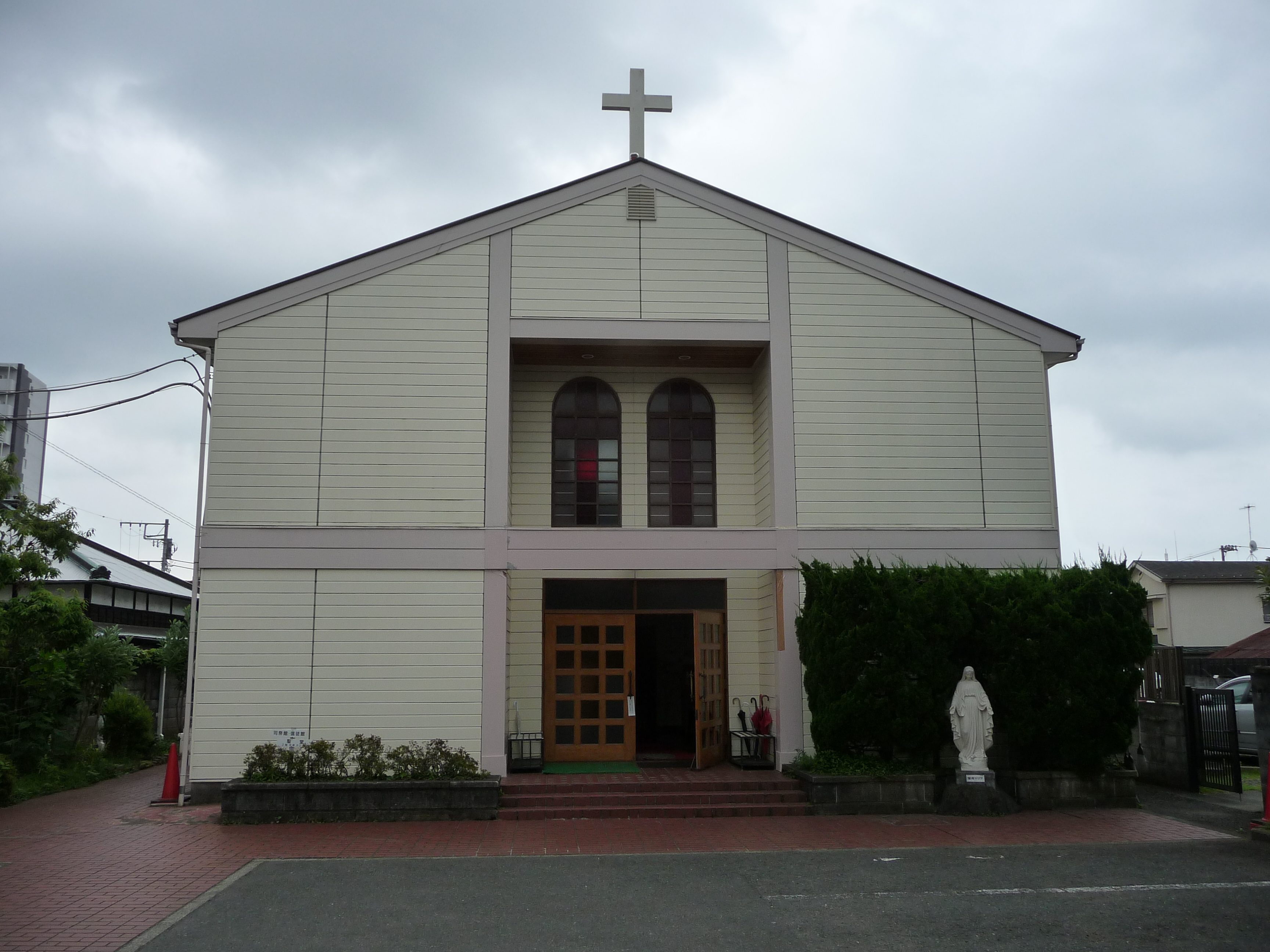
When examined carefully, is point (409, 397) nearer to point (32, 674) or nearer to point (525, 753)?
point (525, 753)

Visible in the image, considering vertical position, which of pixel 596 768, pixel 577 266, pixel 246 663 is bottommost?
pixel 596 768

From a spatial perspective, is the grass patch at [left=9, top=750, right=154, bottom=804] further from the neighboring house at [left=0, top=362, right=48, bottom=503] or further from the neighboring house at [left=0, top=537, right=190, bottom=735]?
the neighboring house at [left=0, top=362, right=48, bottom=503]

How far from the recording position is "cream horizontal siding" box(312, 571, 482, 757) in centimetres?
1324

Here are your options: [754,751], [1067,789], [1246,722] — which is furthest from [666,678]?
[1246,722]

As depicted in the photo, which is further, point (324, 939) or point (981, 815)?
point (981, 815)

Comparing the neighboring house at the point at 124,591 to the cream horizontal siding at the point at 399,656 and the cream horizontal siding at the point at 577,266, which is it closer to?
the cream horizontal siding at the point at 399,656

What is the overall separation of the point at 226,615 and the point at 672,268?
7.90 m

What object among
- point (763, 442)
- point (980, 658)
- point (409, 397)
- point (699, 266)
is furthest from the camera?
point (763, 442)

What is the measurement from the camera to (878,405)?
579 inches

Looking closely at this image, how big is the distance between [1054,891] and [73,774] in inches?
578

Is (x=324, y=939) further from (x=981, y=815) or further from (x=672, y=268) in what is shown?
(x=672, y=268)

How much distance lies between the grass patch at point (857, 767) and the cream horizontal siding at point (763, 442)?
3383 millimetres

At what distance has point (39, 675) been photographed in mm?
15117

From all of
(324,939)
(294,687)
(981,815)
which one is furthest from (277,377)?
(981,815)
